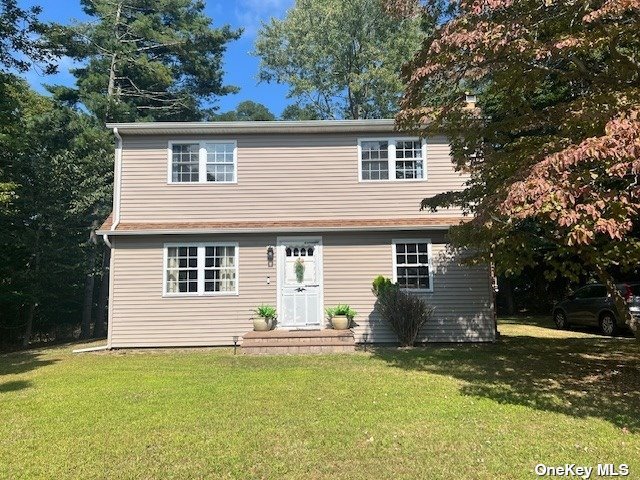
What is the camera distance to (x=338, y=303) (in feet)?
39.7

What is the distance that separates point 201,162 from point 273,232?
2.77 m

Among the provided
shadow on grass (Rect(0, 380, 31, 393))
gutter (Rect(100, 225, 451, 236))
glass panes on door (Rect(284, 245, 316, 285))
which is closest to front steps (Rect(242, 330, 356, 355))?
glass panes on door (Rect(284, 245, 316, 285))

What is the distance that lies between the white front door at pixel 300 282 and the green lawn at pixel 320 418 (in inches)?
98.6

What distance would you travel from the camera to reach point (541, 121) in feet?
24.8

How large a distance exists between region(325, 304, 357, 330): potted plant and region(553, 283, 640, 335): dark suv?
7.32 meters

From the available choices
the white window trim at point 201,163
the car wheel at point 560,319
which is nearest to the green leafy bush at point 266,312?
the white window trim at point 201,163

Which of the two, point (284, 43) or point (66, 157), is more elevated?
Answer: point (284, 43)

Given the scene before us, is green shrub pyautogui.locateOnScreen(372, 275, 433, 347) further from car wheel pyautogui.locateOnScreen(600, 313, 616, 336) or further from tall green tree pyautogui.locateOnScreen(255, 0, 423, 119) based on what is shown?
tall green tree pyautogui.locateOnScreen(255, 0, 423, 119)

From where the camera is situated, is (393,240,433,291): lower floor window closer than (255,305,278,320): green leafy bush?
No

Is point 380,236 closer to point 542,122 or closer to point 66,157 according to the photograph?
point 542,122

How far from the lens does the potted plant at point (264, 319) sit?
11.5 m

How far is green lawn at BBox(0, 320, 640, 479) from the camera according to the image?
4.28m

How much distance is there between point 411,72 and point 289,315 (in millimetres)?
6688

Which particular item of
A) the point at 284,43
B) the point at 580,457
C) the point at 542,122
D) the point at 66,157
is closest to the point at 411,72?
the point at 542,122
